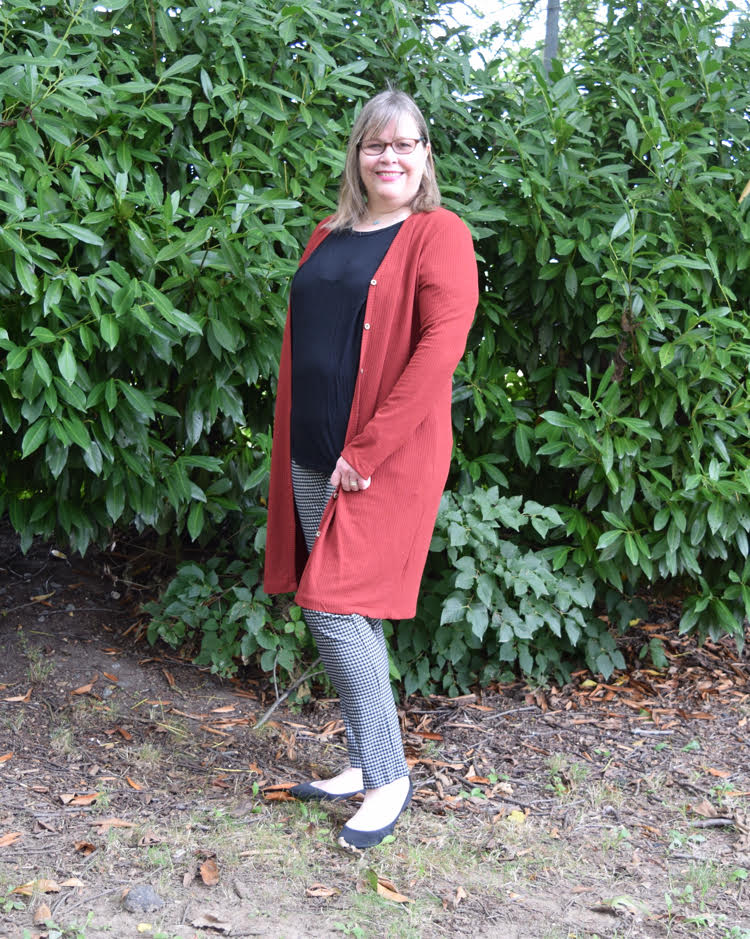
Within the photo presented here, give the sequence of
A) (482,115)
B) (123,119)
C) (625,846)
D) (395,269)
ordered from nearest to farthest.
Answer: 1. (395,269)
2. (625,846)
3. (123,119)
4. (482,115)

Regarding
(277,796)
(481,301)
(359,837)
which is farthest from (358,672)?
(481,301)

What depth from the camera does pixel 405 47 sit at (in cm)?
374

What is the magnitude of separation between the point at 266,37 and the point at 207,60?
22cm

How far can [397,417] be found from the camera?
2.69 meters

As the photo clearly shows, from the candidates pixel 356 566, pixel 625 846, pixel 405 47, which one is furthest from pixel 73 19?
pixel 625 846

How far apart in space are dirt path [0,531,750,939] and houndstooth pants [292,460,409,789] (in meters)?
0.25

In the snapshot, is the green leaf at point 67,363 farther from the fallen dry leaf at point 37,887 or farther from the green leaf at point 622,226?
the green leaf at point 622,226

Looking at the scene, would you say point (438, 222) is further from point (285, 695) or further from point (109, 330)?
point (285, 695)

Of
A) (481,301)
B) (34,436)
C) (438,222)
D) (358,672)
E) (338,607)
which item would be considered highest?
(438,222)

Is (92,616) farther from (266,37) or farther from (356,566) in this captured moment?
(266,37)

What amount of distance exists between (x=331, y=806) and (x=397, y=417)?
129cm

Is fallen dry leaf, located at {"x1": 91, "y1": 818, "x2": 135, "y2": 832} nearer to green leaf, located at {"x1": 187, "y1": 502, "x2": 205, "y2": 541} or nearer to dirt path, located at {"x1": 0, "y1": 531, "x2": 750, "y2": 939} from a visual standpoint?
dirt path, located at {"x1": 0, "y1": 531, "x2": 750, "y2": 939}

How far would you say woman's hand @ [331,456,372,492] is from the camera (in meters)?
2.73

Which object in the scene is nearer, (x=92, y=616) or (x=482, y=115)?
(x=482, y=115)
